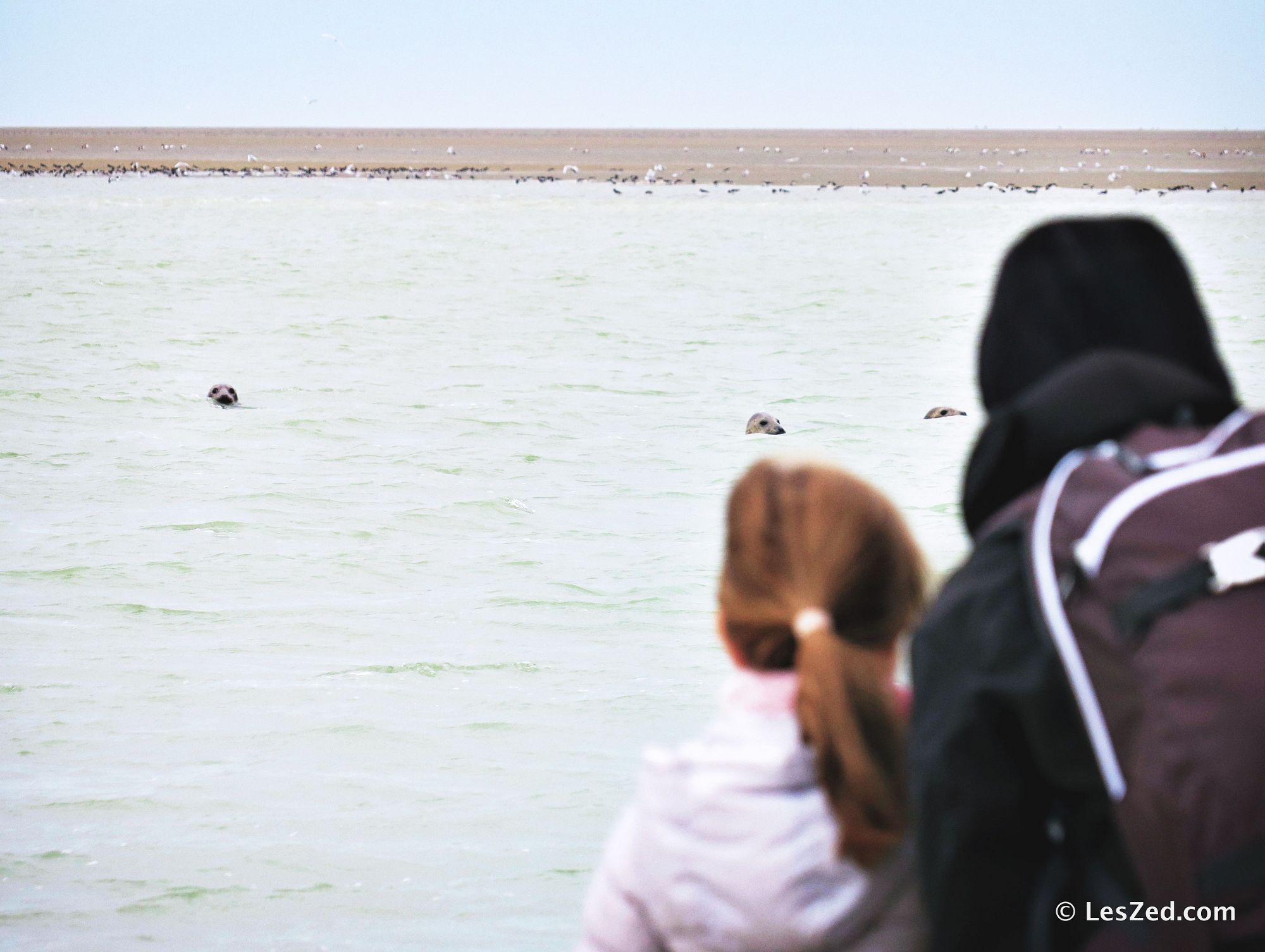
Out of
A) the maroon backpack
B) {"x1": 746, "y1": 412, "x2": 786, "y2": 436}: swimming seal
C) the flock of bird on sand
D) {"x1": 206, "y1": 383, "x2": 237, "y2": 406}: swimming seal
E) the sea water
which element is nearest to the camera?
the maroon backpack

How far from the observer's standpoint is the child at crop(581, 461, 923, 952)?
5.91 ft

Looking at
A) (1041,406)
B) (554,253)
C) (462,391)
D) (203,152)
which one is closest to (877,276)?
(554,253)

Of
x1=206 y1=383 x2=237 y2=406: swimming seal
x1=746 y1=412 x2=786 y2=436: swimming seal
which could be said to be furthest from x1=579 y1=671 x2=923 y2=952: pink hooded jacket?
x1=206 y1=383 x2=237 y2=406: swimming seal

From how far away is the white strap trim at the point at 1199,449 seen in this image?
1687 millimetres

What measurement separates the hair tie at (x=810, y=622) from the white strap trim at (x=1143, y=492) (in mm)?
327

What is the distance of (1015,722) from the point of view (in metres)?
1.65

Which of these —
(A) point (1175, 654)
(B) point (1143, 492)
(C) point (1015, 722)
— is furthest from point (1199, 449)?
(C) point (1015, 722)

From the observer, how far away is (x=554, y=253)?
35.1 meters

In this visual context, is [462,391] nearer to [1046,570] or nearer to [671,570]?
[671,570]

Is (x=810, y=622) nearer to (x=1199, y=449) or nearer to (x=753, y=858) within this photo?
(x=753, y=858)

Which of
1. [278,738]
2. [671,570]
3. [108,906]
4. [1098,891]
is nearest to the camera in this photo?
[1098,891]

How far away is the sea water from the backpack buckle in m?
0.62

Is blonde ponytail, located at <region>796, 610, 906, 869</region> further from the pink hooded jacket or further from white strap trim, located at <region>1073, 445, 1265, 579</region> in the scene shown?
white strap trim, located at <region>1073, 445, 1265, 579</region>

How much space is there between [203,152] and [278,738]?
338 ft
